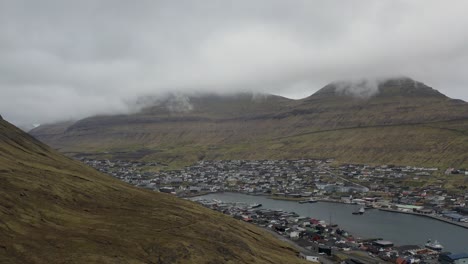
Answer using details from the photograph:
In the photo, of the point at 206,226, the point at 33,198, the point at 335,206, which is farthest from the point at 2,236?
the point at 335,206

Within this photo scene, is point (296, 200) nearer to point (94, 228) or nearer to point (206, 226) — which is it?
point (206, 226)

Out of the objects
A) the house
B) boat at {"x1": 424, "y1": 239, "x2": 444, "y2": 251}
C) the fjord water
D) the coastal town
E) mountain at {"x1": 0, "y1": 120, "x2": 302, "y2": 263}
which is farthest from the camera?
the fjord water

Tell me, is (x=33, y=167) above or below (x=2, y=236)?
above

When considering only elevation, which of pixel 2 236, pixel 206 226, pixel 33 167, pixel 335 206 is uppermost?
pixel 33 167

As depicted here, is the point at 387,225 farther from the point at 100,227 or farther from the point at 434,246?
the point at 100,227

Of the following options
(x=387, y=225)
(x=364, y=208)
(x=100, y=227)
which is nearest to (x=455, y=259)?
(x=387, y=225)

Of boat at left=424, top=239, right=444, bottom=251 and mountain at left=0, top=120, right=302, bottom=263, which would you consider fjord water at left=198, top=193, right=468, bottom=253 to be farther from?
mountain at left=0, top=120, right=302, bottom=263

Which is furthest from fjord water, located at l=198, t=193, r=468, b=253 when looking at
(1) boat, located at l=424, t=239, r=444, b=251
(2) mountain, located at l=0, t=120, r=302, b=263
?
(2) mountain, located at l=0, t=120, r=302, b=263
